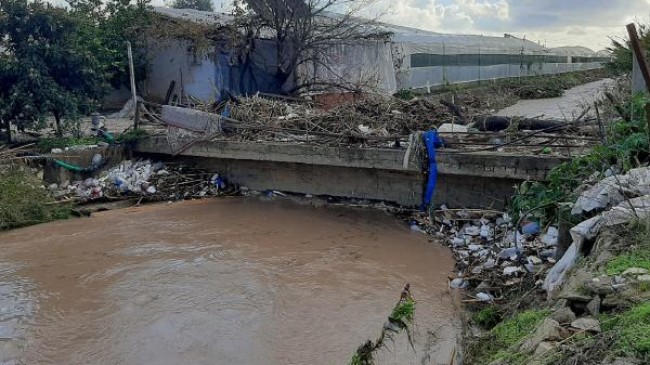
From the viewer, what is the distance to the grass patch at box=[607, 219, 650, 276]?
151 inches

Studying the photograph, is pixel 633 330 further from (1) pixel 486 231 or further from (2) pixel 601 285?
(1) pixel 486 231

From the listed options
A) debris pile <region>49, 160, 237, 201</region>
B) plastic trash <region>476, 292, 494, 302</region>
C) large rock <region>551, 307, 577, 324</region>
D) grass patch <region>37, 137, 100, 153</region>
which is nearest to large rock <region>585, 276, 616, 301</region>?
large rock <region>551, 307, 577, 324</region>

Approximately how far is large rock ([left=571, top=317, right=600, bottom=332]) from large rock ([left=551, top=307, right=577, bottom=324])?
0.10 meters

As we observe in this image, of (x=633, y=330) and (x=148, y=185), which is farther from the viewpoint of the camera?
(x=148, y=185)

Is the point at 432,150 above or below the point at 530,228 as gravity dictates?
above

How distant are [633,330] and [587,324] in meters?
0.37

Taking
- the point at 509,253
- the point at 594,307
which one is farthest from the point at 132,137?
the point at 594,307

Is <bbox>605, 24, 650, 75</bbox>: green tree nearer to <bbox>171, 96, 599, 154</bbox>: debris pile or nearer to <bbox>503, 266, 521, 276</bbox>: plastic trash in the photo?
<bbox>171, 96, 599, 154</bbox>: debris pile

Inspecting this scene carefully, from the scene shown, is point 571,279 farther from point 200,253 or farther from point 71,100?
point 71,100

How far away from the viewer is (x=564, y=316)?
3.60 metres

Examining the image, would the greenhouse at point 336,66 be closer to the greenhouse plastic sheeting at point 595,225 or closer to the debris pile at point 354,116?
the debris pile at point 354,116

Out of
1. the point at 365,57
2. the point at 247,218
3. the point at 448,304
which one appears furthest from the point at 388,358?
the point at 365,57

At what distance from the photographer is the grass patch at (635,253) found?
3842 mm

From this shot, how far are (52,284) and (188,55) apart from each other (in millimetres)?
10347
